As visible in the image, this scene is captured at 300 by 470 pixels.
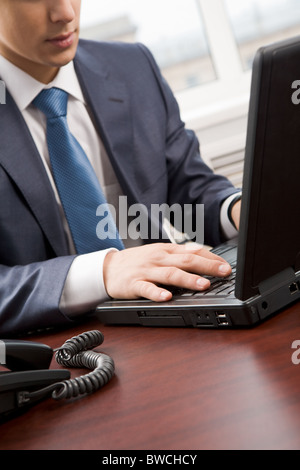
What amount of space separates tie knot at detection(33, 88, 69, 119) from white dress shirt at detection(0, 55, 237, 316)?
0.01 meters

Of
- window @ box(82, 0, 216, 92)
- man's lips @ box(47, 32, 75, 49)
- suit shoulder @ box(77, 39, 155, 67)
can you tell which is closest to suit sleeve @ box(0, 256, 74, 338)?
man's lips @ box(47, 32, 75, 49)

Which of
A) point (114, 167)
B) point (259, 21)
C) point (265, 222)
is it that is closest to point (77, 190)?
point (114, 167)

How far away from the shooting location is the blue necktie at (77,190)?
138cm

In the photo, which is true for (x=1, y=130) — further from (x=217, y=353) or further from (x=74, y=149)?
(x=217, y=353)

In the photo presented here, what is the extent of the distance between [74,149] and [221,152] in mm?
1421

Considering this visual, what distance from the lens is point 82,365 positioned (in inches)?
35.4

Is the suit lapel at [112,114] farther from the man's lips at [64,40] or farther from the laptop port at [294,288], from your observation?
the laptop port at [294,288]

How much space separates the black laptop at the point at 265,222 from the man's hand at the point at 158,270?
0.02 m

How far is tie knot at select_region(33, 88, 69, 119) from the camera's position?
1425 mm

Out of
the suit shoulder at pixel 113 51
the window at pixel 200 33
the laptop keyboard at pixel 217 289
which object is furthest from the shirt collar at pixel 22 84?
the window at pixel 200 33

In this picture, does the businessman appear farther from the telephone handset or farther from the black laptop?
the telephone handset

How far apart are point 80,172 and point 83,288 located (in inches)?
13.7

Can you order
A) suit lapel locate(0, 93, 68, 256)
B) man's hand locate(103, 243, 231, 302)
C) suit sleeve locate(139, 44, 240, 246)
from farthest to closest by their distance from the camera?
suit sleeve locate(139, 44, 240, 246) → suit lapel locate(0, 93, 68, 256) → man's hand locate(103, 243, 231, 302)

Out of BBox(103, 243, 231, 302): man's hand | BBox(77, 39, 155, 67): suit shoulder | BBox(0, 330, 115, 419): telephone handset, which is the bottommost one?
BBox(103, 243, 231, 302): man's hand
